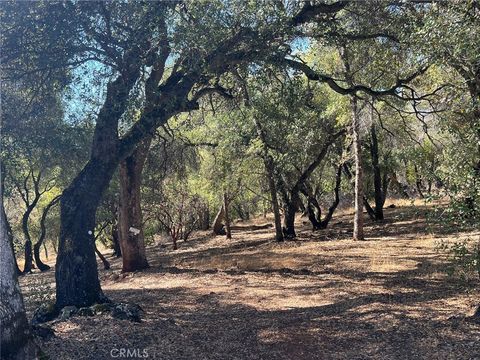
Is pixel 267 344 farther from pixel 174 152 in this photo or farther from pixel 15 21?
pixel 174 152

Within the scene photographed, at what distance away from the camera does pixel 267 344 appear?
6305 millimetres

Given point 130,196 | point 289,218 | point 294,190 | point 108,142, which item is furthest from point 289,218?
point 108,142

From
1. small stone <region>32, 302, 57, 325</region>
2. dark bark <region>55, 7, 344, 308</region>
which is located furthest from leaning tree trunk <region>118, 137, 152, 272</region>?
small stone <region>32, 302, 57, 325</region>

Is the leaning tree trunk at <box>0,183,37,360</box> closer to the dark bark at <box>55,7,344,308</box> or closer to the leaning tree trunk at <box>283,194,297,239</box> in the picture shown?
the dark bark at <box>55,7,344,308</box>

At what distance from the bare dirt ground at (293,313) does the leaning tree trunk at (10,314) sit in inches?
32.4

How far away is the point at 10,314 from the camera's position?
4008 mm

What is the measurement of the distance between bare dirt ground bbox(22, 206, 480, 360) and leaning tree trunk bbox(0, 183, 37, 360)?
0.82 meters

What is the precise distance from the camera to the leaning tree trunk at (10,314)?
3938mm

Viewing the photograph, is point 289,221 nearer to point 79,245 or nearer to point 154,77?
point 154,77

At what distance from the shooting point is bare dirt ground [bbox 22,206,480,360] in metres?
5.69

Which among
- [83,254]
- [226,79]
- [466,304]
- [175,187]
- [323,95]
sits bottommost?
[466,304]

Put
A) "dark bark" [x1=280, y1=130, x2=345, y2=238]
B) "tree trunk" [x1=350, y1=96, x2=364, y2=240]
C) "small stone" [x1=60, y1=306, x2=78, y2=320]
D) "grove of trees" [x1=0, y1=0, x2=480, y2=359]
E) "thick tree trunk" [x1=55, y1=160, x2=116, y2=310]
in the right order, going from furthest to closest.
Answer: "dark bark" [x1=280, y1=130, x2=345, y2=238] → "tree trunk" [x1=350, y1=96, x2=364, y2=240] → "thick tree trunk" [x1=55, y1=160, x2=116, y2=310] → "small stone" [x1=60, y1=306, x2=78, y2=320] → "grove of trees" [x1=0, y1=0, x2=480, y2=359]

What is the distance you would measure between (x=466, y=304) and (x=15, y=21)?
839cm

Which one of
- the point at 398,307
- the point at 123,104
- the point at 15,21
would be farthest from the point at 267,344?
the point at 15,21
